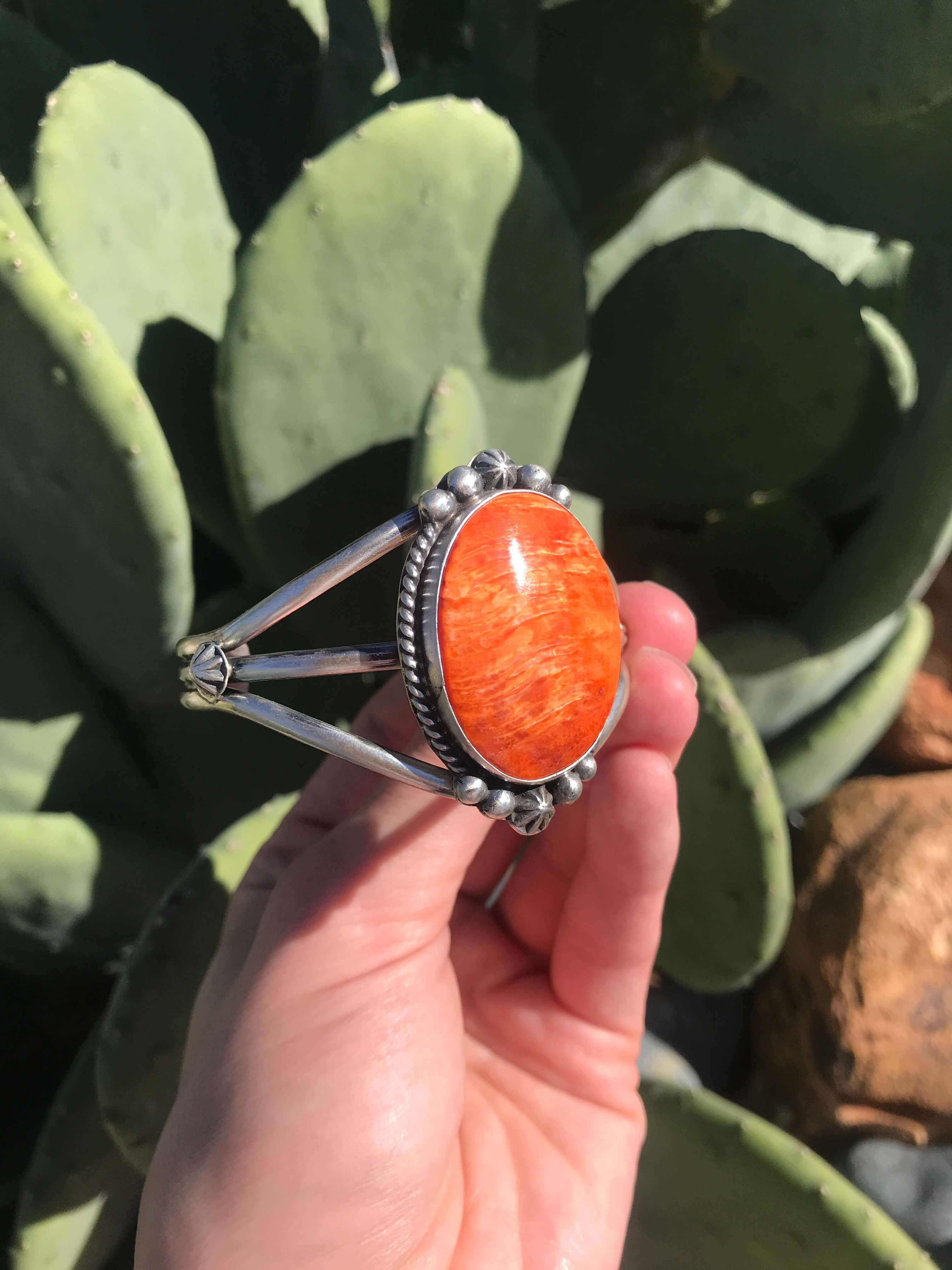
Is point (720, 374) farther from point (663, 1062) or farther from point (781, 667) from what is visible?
point (663, 1062)

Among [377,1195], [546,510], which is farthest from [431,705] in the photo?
[377,1195]

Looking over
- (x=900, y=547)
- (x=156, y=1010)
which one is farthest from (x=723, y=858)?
(x=156, y=1010)

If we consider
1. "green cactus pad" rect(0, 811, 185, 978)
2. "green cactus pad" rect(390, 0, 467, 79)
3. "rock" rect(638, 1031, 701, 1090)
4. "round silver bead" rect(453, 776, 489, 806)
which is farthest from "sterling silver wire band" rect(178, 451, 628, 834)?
"green cactus pad" rect(390, 0, 467, 79)

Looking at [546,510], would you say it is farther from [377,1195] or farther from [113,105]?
[113,105]

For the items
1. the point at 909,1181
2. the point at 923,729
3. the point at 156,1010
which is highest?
the point at 156,1010

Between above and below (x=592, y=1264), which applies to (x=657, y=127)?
above

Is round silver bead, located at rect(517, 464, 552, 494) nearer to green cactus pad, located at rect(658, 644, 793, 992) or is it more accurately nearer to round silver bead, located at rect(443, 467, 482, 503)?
round silver bead, located at rect(443, 467, 482, 503)
